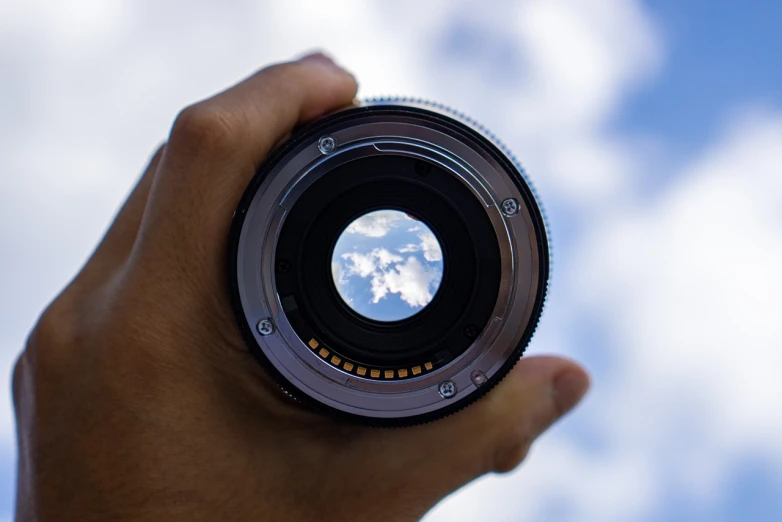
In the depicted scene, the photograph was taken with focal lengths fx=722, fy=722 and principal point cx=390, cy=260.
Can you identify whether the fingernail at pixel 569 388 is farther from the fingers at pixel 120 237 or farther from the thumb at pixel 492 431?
the fingers at pixel 120 237

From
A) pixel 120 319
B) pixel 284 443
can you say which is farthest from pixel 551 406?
pixel 120 319

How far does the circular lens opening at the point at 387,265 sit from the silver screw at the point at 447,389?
0.21 meters

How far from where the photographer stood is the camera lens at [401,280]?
1809 mm

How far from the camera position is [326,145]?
182 cm

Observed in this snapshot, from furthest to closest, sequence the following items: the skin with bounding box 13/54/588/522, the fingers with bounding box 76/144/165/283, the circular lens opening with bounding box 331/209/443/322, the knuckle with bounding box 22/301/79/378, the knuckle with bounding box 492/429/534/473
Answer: the knuckle with bounding box 492/429/534/473
the fingers with bounding box 76/144/165/283
the knuckle with bounding box 22/301/79/378
the skin with bounding box 13/54/588/522
the circular lens opening with bounding box 331/209/443/322

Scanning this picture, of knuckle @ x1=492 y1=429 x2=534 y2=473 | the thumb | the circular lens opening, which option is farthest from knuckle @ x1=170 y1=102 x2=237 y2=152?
knuckle @ x1=492 y1=429 x2=534 y2=473

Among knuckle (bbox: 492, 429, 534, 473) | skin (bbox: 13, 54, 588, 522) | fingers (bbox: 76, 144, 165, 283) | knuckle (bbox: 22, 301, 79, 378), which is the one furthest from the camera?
knuckle (bbox: 492, 429, 534, 473)

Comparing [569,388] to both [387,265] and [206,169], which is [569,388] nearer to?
[387,265]

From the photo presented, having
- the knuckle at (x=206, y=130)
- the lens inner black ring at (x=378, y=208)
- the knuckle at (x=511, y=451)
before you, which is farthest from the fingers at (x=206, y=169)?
the knuckle at (x=511, y=451)

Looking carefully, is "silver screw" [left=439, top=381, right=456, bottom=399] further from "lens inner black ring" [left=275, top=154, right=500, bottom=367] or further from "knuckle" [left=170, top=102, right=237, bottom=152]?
"knuckle" [left=170, top=102, right=237, bottom=152]

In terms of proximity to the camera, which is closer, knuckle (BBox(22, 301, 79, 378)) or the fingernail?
knuckle (BBox(22, 301, 79, 378))

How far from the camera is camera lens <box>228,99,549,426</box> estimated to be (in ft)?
5.93

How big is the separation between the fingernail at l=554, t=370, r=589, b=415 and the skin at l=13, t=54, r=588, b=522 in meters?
0.57

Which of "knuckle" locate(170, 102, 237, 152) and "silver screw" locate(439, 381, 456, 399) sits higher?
"knuckle" locate(170, 102, 237, 152)
